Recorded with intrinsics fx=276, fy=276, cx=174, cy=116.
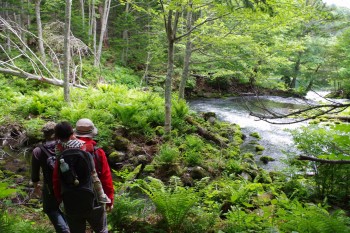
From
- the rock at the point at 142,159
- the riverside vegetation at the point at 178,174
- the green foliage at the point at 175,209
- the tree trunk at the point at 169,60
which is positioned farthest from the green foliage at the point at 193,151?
the green foliage at the point at 175,209

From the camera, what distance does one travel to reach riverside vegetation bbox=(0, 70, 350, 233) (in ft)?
13.0

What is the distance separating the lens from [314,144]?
6.18 m

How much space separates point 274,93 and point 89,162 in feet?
78.2

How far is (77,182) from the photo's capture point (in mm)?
2848

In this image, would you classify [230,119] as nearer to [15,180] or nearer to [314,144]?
[314,144]

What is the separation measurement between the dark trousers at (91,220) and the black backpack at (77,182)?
0.14m

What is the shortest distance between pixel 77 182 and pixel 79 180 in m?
0.06

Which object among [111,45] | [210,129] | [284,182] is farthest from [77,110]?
[111,45]

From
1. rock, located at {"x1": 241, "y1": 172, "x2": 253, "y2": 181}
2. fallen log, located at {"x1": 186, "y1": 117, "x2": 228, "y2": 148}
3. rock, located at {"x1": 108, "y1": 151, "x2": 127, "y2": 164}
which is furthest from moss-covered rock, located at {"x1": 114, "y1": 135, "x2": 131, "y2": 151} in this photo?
rock, located at {"x1": 241, "y1": 172, "x2": 253, "y2": 181}

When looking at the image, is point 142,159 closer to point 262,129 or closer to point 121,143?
point 121,143

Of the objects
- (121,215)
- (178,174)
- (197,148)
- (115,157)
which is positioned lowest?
(178,174)

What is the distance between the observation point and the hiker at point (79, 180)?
2.89m

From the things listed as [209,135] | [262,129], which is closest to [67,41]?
[209,135]

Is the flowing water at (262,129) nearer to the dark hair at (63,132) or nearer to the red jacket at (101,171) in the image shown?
the red jacket at (101,171)
